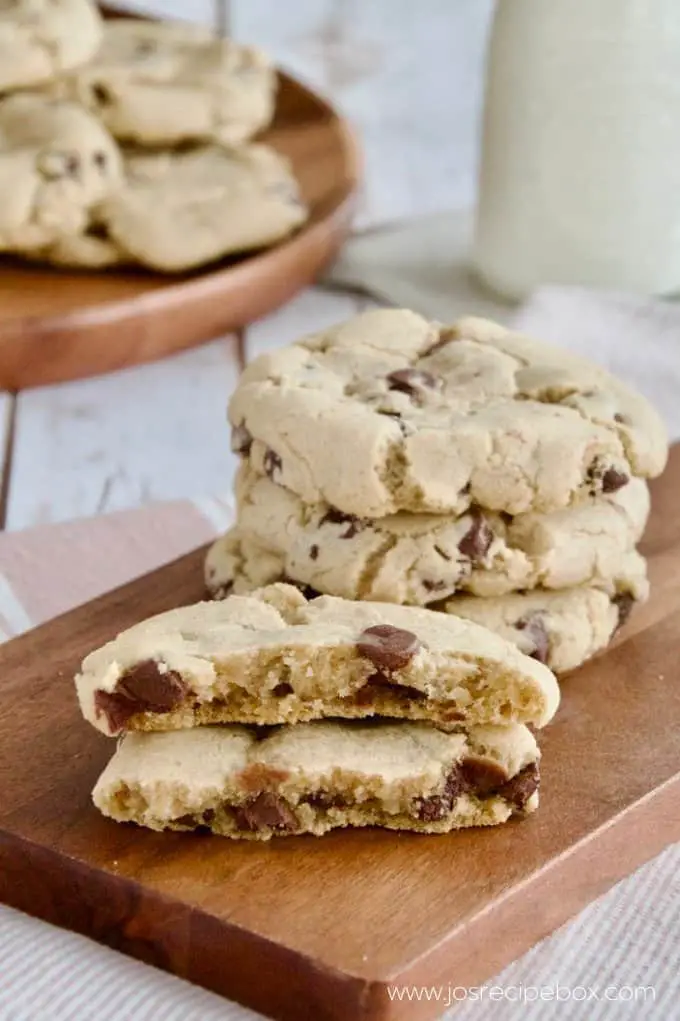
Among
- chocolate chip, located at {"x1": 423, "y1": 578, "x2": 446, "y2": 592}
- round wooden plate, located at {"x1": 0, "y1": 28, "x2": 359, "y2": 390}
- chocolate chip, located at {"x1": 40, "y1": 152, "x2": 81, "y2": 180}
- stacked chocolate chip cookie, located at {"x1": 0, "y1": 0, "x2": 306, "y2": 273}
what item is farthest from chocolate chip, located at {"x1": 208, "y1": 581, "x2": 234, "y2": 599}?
chocolate chip, located at {"x1": 40, "y1": 152, "x2": 81, "y2": 180}

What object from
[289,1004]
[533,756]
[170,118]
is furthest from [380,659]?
[170,118]

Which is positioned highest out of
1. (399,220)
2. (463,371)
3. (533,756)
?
(463,371)

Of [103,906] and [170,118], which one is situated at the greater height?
[170,118]

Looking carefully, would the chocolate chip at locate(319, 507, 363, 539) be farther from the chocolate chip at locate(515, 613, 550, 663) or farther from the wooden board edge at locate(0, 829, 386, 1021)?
the wooden board edge at locate(0, 829, 386, 1021)

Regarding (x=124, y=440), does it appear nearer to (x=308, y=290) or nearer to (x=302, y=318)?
(x=302, y=318)

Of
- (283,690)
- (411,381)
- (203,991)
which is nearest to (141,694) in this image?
(283,690)

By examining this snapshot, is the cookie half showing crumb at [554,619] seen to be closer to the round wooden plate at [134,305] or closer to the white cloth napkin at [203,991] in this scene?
the white cloth napkin at [203,991]

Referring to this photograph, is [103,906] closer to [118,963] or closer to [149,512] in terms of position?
[118,963]
